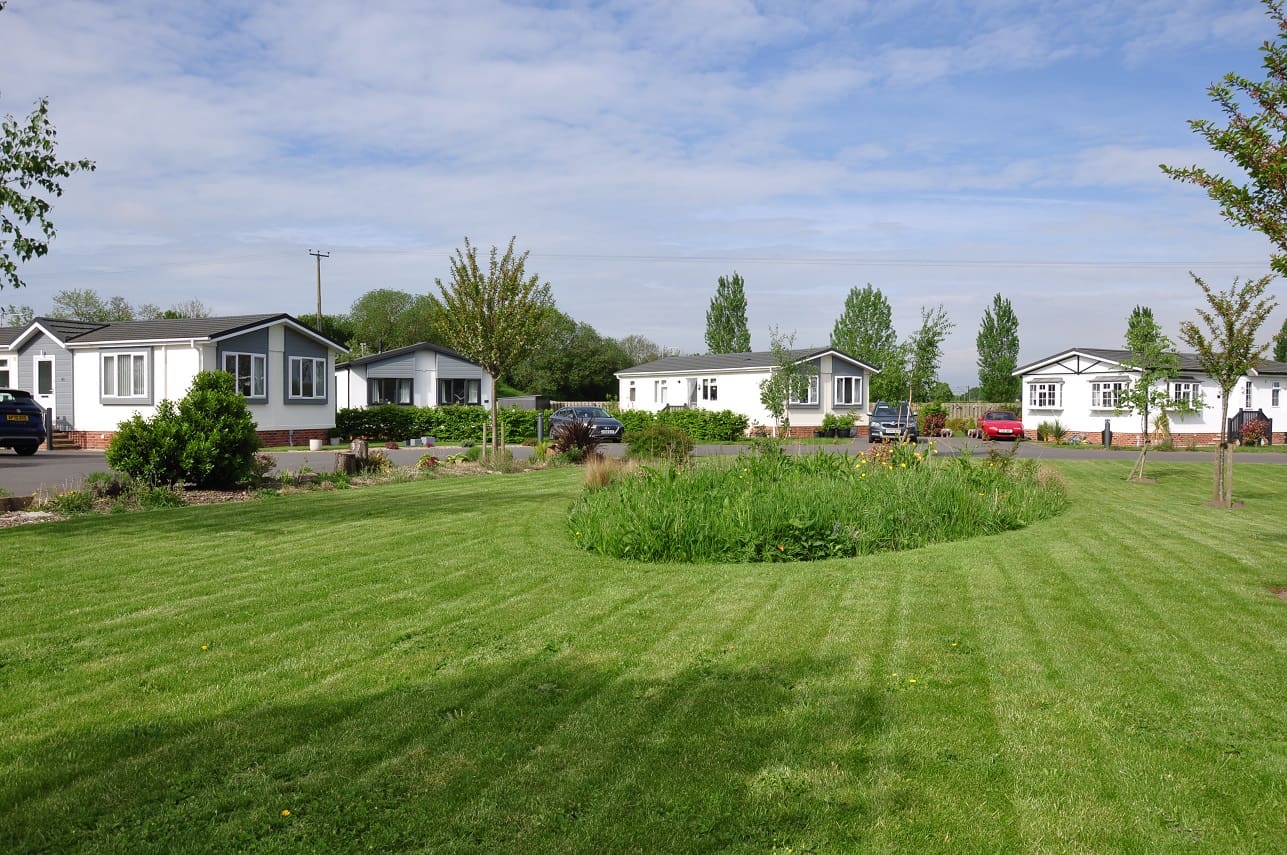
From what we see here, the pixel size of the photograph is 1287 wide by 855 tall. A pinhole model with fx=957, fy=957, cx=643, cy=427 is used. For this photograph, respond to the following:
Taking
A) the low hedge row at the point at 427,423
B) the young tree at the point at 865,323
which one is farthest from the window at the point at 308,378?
the young tree at the point at 865,323

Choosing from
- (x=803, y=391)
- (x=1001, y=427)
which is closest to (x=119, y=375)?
(x=803, y=391)

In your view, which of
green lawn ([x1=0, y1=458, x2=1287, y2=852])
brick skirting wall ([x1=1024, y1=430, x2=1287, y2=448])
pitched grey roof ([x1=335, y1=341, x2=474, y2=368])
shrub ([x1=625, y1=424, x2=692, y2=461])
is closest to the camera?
green lawn ([x1=0, y1=458, x2=1287, y2=852])

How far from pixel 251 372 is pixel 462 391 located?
1950 centimetres

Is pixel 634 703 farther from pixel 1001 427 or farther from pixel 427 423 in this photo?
pixel 1001 427

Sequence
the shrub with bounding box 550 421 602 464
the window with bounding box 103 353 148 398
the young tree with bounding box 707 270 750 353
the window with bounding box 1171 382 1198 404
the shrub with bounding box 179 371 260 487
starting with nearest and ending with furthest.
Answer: the shrub with bounding box 179 371 260 487 → the shrub with bounding box 550 421 602 464 → the window with bounding box 103 353 148 398 → the window with bounding box 1171 382 1198 404 → the young tree with bounding box 707 270 750 353

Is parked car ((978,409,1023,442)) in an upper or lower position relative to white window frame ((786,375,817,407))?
lower

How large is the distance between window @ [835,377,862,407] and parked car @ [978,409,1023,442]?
6.69 m

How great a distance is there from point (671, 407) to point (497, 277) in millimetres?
26392

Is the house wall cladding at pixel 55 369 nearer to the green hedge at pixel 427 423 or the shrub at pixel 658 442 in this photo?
the green hedge at pixel 427 423

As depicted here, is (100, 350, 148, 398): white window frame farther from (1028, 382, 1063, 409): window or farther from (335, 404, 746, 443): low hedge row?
(1028, 382, 1063, 409): window

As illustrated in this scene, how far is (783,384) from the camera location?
134ft

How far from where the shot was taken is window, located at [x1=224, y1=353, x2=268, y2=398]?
31484mm

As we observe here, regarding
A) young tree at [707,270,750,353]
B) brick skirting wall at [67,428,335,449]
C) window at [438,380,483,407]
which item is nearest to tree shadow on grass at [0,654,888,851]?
brick skirting wall at [67,428,335,449]

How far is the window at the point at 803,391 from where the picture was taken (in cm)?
4138
